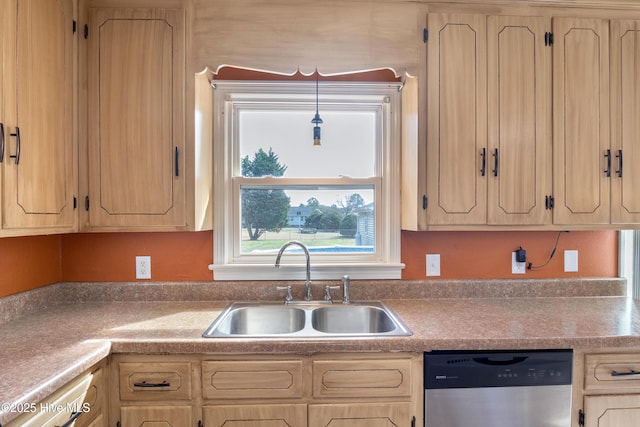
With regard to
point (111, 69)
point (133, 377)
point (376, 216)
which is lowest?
point (133, 377)

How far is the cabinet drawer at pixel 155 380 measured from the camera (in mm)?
1371

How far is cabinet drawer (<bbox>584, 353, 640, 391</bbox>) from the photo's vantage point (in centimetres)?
143

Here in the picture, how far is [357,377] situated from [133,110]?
155cm

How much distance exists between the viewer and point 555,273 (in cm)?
209

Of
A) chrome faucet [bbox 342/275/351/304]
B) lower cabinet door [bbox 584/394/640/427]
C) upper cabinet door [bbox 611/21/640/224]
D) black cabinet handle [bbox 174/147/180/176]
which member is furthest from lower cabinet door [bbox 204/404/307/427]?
upper cabinet door [bbox 611/21/640/224]

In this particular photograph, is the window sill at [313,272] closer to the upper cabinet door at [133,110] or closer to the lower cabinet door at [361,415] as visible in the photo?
the upper cabinet door at [133,110]

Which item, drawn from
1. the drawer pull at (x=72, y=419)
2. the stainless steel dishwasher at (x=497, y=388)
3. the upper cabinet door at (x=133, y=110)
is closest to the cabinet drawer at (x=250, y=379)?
the drawer pull at (x=72, y=419)

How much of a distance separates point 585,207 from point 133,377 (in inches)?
85.7

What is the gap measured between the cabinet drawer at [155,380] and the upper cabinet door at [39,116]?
2.28 feet

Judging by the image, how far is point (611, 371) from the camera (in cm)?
144

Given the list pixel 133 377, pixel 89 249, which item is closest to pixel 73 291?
pixel 89 249

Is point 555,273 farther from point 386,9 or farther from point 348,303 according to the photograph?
point 386,9

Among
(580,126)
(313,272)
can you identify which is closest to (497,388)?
(313,272)

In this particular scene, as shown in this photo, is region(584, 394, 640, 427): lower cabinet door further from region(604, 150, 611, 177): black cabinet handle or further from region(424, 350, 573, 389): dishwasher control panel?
region(604, 150, 611, 177): black cabinet handle
